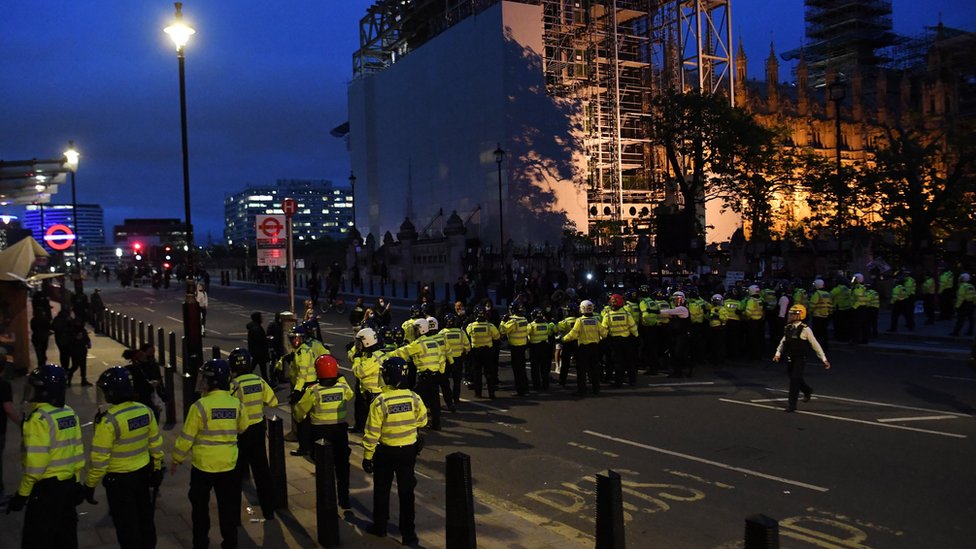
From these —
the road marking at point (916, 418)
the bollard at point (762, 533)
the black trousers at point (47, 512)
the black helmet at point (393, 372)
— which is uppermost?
the black helmet at point (393, 372)

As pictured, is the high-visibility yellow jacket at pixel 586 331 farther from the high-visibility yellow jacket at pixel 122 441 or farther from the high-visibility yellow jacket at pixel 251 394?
the high-visibility yellow jacket at pixel 122 441

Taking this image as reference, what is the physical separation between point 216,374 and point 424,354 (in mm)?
4775

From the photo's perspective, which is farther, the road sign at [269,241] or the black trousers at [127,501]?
the road sign at [269,241]

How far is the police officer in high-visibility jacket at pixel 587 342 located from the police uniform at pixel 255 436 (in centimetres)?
703

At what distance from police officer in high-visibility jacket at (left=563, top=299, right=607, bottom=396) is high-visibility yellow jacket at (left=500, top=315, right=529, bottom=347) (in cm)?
73

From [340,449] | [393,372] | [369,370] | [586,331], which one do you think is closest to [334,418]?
[340,449]

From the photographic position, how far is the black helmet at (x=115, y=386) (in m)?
5.88

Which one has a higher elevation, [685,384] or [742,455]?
[685,384]

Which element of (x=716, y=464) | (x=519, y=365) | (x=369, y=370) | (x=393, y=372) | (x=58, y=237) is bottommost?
(x=716, y=464)

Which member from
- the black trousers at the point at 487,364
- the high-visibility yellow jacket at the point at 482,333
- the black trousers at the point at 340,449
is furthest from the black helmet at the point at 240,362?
the black trousers at the point at 487,364

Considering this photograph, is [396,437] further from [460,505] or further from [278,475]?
[278,475]

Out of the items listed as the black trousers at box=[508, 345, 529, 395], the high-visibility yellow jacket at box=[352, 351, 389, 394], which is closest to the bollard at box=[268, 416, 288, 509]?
the high-visibility yellow jacket at box=[352, 351, 389, 394]

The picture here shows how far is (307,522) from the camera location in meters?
7.32

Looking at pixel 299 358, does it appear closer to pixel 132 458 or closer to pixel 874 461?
pixel 132 458
